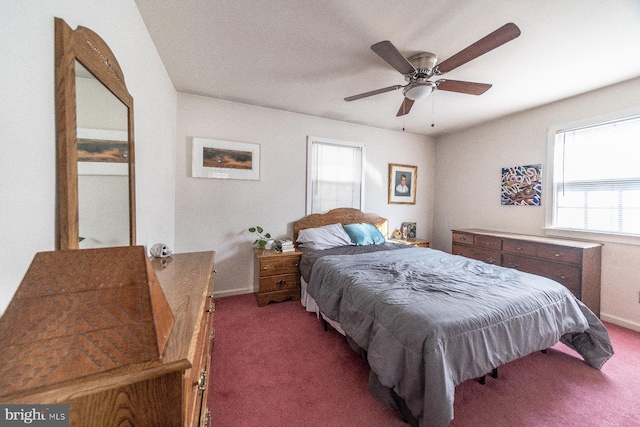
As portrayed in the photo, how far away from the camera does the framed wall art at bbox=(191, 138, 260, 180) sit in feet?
9.34

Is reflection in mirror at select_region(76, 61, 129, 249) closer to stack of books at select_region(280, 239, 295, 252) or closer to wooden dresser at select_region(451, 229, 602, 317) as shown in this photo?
stack of books at select_region(280, 239, 295, 252)

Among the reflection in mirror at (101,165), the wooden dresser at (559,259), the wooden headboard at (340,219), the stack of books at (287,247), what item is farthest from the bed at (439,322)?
the reflection in mirror at (101,165)

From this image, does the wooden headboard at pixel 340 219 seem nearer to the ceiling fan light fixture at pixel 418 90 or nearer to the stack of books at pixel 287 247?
the stack of books at pixel 287 247

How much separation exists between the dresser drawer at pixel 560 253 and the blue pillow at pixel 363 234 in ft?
5.79

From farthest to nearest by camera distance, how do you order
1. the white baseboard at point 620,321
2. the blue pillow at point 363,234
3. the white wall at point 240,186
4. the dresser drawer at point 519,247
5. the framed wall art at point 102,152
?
the blue pillow at point 363,234, the white wall at point 240,186, the dresser drawer at point 519,247, the white baseboard at point 620,321, the framed wall art at point 102,152

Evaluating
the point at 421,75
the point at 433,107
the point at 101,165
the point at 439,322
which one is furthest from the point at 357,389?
the point at 433,107

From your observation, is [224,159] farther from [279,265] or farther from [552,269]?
[552,269]

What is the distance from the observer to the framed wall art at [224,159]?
285cm

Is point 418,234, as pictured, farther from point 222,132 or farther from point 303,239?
point 222,132

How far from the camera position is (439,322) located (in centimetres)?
126

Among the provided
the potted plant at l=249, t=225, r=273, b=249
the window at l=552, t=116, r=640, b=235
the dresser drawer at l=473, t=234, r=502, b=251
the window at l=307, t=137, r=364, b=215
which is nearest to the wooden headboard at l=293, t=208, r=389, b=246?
the window at l=307, t=137, r=364, b=215

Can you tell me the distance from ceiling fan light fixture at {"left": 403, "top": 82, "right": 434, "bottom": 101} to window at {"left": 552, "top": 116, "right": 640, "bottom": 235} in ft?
7.20

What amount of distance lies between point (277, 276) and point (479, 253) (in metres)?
2.78

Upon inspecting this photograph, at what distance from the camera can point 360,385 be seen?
5.28 ft
